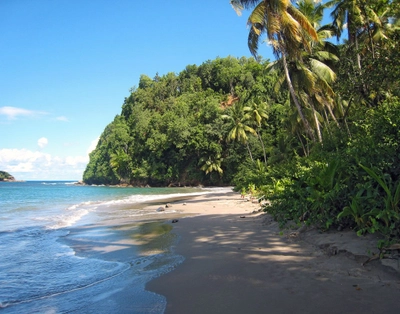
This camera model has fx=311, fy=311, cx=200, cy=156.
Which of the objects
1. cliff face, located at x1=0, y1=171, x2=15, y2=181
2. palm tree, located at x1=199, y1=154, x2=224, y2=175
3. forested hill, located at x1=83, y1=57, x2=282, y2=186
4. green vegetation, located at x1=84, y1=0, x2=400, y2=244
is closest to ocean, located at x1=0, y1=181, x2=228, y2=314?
green vegetation, located at x1=84, y1=0, x2=400, y2=244

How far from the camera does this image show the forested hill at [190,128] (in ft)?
151

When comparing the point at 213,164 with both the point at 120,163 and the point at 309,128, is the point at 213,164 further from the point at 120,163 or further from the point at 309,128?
the point at 309,128

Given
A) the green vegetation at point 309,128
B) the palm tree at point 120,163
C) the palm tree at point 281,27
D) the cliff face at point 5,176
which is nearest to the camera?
the green vegetation at point 309,128

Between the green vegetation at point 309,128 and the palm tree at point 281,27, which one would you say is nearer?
the green vegetation at point 309,128

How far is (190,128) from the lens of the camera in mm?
50281

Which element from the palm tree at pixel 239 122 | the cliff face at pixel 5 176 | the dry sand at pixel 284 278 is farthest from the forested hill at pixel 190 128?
the cliff face at pixel 5 176

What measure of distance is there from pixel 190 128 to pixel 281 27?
36.4 metres

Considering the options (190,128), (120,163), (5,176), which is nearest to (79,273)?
(190,128)

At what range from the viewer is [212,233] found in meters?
7.24

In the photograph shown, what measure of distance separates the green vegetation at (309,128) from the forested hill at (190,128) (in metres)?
0.26

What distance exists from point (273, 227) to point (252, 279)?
3.33 meters

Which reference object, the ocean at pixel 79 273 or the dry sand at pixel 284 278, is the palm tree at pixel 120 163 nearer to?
the ocean at pixel 79 273

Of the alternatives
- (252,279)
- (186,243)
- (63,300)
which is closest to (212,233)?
(186,243)

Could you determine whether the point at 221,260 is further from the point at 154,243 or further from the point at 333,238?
the point at 154,243
